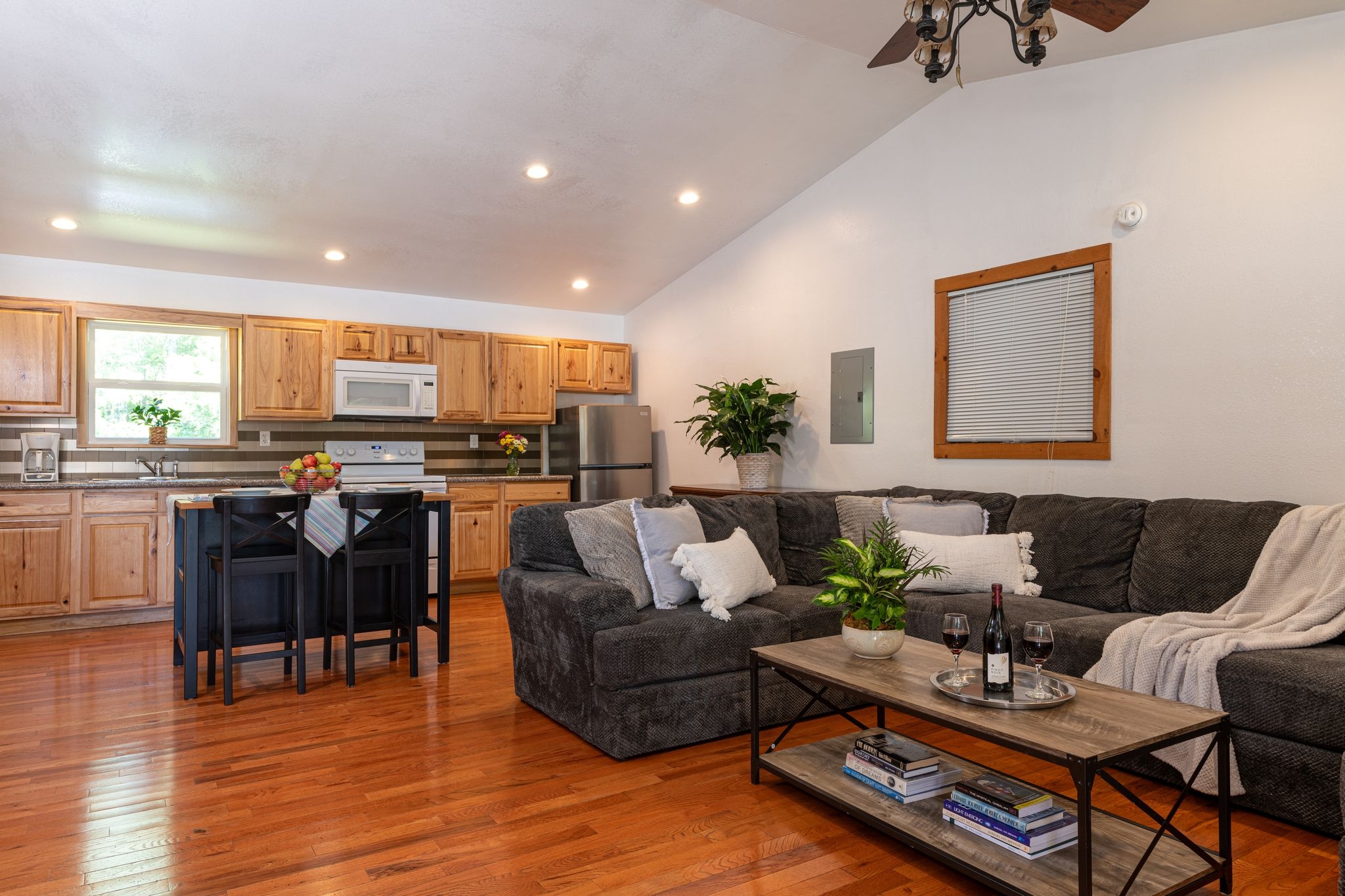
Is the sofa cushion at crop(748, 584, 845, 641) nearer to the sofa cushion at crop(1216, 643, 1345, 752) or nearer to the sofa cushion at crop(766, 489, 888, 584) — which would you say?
the sofa cushion at crop(766, 489, 888, 584)

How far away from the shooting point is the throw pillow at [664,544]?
3.33 metres

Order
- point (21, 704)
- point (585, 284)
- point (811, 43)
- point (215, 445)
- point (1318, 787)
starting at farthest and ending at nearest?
point (585, 284) → point (215, 445) → point (811, 43) → point (21, 704) → point (1318, 787)

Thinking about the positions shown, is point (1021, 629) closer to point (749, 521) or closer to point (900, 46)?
point (749, 521)

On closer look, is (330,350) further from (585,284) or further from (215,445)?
(585,284)

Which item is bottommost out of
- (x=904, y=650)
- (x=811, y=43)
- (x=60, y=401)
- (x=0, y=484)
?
(x=904, y=650)

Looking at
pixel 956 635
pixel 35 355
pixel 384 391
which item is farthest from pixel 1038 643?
pixel 35 355

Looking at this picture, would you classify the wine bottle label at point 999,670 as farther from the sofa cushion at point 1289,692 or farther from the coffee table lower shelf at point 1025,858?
the sofa cushion at point 1289,692

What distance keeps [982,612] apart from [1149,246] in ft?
5.97

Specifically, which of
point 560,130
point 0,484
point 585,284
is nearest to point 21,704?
point 0,484

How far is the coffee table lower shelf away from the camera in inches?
75.4

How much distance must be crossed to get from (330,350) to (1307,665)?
19.2 ft

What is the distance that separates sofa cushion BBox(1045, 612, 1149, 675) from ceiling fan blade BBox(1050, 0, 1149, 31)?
6.26ft

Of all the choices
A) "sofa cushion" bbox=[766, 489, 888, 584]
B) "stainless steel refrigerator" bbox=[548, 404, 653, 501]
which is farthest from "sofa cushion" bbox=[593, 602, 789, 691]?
"stainless steel refrigerator" bbox=[548, 404, 653, 501]

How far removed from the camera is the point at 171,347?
5.95m
